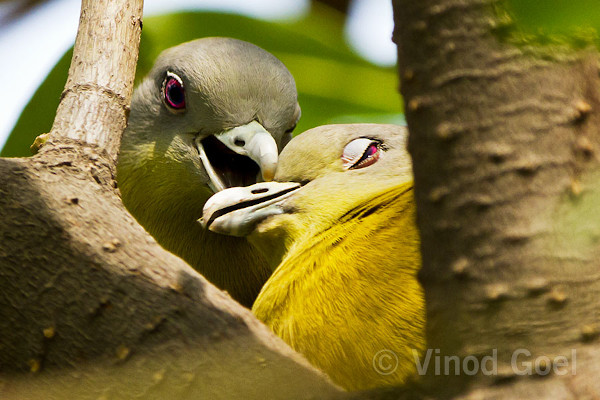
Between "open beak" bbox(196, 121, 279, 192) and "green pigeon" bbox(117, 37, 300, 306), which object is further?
"green pigeon" bbox(117, 37, 300, 306)

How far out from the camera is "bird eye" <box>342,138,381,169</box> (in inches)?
80.0

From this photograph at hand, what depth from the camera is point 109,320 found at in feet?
3.42

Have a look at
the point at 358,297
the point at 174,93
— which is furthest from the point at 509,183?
the point at 174,93

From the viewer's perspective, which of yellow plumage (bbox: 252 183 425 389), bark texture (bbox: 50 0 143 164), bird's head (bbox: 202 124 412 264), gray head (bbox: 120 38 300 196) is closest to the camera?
yellow plumage (bbox: 252 183 425 389)

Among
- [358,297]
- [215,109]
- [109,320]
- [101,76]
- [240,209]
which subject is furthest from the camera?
[215,109]

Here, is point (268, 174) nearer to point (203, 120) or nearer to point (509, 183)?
point (203, 120)

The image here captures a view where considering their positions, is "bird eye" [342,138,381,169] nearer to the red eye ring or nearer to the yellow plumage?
the red eye ring

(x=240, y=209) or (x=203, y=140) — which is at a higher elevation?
(x=203, y=140)

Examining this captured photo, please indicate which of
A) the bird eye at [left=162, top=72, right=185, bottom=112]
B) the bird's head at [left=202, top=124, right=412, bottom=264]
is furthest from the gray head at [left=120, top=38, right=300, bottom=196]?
the bird's head at [left=202, top=124, right=412, bottom=264]

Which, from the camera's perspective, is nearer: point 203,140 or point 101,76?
point 101,76

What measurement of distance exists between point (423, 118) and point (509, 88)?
9 cm

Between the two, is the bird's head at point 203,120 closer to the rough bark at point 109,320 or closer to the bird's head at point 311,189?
the bird's head at point 311,189

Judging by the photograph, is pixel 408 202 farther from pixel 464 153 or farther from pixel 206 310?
pixel 464 153

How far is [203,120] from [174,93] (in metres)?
0.20
